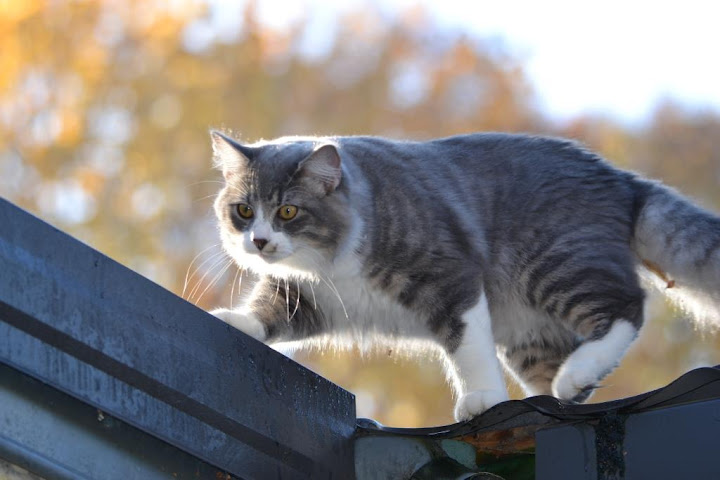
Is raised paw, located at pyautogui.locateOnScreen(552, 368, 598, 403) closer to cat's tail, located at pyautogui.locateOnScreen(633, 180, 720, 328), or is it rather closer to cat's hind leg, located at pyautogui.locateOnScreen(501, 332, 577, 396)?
cat's hind leg, located at pyautogui.locateOnScreen(501, 332, 577, 396)

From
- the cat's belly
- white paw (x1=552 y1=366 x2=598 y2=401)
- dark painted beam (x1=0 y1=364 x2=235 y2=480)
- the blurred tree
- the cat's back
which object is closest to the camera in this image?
dark painted beam (x1=0 y1=364 x2=235 y2=480)

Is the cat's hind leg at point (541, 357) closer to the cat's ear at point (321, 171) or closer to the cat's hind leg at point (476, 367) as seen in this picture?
the cat's hind leg at point (476, 367)

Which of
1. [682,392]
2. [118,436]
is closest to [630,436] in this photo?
[682,392]

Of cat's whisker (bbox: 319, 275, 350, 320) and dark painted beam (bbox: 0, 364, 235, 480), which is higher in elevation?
cat's whisker (bbox: 319, 275, 350, 320)

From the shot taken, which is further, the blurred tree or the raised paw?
the blurred tree

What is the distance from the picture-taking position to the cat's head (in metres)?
2.92

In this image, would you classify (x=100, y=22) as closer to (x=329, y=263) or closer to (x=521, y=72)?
(x=521, y=72)

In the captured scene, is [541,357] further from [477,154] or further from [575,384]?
[477,154]

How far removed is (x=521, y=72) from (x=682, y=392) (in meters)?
9.56

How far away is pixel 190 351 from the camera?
1912 millimetres

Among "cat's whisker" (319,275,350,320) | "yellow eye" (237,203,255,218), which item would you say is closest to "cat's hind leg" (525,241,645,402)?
"cat's whisker" (319,275,350,320)

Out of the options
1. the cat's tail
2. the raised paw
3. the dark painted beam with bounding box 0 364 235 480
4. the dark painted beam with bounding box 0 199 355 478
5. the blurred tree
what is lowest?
the dark painted beam with bounding box 0 364 235 480

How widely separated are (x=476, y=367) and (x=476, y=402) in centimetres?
13

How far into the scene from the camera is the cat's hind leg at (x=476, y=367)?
2641 millimetres
